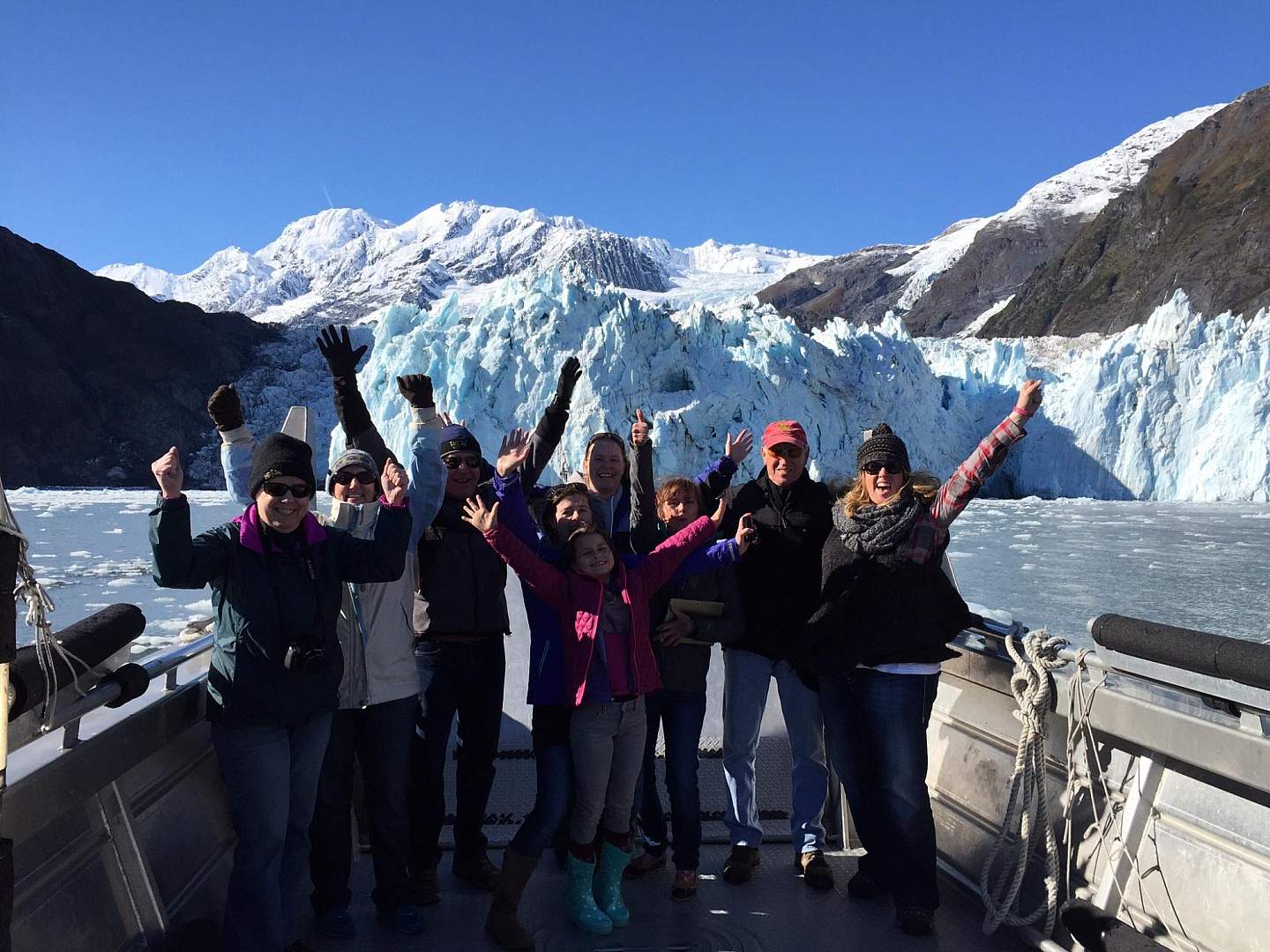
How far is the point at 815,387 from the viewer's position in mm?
25516

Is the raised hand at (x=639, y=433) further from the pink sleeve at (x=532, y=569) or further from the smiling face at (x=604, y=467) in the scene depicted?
the pink sleeve at (x=532, y=569)

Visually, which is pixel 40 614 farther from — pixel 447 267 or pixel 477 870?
pixel 447 267

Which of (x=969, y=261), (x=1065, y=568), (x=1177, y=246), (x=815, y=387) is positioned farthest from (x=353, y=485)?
(x=969, y=261)

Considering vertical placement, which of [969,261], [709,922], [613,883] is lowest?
[709,922]

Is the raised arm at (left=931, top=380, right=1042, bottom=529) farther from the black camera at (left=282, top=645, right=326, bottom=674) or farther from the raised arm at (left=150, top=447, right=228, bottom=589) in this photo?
the raised arm at (left=150, top=447, right=228, bottom=589)

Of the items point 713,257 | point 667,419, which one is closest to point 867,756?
point 667,419

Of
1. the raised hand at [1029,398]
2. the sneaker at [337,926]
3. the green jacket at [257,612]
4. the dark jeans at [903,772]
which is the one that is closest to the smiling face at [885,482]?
the raised hand at [1029,398]

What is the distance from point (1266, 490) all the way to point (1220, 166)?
68.1 meters

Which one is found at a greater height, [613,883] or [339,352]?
[339,352]

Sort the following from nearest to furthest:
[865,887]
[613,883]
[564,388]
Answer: [613,883], [865,887], [564,388]

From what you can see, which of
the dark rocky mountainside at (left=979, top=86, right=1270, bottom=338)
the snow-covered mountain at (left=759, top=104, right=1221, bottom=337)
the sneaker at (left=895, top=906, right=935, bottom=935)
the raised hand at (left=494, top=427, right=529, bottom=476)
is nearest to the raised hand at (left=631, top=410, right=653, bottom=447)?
the raised hand at (left=494, top=427, right=529, bottom=476)

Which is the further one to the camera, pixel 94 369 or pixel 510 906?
pixel 94 369

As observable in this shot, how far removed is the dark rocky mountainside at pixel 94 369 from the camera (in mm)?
58531

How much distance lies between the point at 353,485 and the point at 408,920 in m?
1.09
